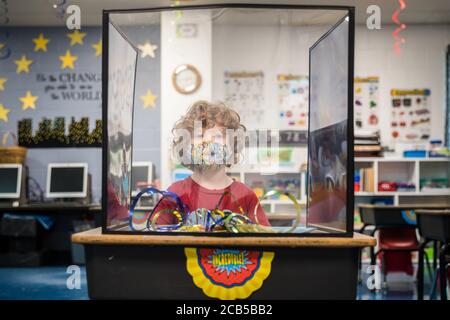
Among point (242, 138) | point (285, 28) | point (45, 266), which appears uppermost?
point (285, 28)

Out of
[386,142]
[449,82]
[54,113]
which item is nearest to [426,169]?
[386,142]

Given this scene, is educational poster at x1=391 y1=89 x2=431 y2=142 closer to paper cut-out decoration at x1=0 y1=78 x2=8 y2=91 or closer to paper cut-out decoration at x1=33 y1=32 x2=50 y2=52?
paper cut-out decoration at x1=33 y1=32 x2=50 y2=52

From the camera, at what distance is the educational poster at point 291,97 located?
7.47ft

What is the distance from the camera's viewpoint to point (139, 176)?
2404mm

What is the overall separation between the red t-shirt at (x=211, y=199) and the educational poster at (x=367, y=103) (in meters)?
5.24

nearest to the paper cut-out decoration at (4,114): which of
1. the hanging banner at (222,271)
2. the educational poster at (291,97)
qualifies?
the educational poster at (291,97)

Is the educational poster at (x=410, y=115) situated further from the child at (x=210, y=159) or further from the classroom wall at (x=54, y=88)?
the child at (x=210, y=159)

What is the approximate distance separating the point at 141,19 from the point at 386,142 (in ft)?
18.1

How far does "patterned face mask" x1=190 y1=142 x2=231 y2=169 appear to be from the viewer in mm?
2209

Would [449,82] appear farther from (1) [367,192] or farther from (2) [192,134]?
(2) [192,134]

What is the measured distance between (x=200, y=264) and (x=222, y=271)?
8cm

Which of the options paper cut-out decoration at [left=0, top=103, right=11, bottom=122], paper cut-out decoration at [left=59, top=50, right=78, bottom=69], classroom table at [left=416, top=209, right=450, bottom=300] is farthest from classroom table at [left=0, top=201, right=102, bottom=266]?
classroom table at [left=416, top=209, right=450, bottom=300]

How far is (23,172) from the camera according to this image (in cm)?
700

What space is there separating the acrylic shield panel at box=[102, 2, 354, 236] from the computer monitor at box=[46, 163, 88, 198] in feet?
15.7
